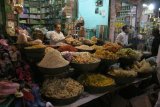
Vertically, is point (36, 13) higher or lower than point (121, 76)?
higher

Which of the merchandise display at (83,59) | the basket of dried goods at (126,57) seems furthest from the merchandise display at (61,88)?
the basket of dried goods at (126,57)

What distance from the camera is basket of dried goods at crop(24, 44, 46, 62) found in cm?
268

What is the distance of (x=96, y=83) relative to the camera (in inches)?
114

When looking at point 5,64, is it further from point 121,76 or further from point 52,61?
point 121,76

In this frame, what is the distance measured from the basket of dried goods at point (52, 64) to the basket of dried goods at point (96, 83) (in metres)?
0.48

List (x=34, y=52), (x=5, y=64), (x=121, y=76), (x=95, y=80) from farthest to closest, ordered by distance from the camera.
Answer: (x=121, y=76) → (x=95, y=80) → (x=34, y=52) → (x=5, y=64)

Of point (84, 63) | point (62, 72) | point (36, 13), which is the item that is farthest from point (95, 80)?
point (36, 13)

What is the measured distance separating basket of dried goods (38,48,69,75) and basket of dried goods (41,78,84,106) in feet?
0.55

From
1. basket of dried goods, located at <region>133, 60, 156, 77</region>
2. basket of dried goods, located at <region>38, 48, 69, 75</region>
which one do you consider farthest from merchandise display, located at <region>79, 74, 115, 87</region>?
basket of dried goods, located at <region>133, 60, 156, 77</region>

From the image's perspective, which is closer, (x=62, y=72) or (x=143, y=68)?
(x=62, y=72)

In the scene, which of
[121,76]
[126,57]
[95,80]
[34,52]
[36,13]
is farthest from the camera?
[36,13]

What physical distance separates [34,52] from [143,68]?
2.02 metres

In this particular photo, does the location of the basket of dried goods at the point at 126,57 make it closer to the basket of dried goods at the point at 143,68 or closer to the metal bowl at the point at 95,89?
the basket of dried goods at the point at 143,68

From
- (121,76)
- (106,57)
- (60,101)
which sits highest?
(106,57)
